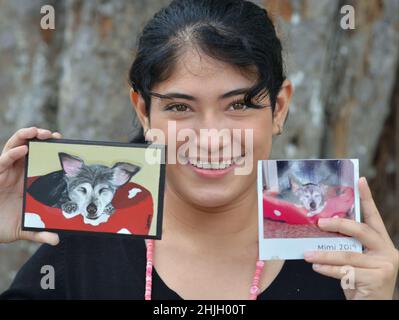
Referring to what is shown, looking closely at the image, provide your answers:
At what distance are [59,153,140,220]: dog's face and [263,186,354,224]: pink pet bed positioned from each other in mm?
414

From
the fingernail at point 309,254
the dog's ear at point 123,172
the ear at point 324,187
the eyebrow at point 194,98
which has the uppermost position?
the eyebrow at point 194,98

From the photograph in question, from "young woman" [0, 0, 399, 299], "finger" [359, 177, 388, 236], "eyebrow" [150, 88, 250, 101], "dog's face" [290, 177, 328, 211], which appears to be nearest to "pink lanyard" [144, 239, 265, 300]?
"young woman" [0, 0, 399, 299]

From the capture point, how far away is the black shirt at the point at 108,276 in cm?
213

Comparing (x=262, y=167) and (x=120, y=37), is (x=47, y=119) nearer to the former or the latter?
(x=120, y=37)

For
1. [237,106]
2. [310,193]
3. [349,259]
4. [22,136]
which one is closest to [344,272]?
[349,259]

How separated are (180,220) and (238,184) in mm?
294

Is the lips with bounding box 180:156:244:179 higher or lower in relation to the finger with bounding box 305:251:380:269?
higher

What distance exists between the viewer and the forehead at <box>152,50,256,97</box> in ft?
6.63

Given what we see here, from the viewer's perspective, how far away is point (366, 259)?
1970 mm

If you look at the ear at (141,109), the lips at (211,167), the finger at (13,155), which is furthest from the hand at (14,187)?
the lips at (211,167)

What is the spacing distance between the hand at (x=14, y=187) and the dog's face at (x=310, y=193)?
0.71 m

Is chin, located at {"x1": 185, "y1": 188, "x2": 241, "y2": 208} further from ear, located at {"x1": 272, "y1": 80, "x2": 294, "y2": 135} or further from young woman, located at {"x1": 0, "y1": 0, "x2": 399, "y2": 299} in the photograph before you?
ear, located at {"x1": 272, "y1": 80, "x2": 294, "y2": 135}

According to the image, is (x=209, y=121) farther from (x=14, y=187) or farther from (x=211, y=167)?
(x=14, y=187)

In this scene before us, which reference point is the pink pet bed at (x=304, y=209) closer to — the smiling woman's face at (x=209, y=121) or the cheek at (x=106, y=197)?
the smiling woman's face at (x=209, y=121)
